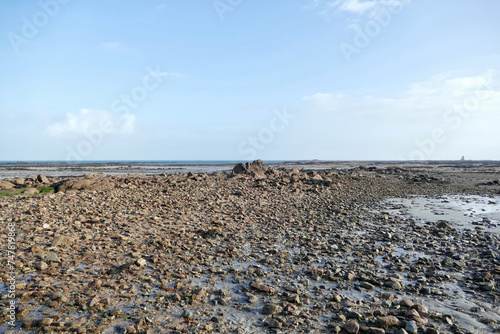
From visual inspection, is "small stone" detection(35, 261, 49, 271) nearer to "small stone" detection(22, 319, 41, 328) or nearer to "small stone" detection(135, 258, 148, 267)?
"small stone" detection(135, 258, 148, 267)

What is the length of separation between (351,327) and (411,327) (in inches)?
45.9

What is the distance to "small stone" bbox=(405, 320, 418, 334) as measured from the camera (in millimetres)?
5379

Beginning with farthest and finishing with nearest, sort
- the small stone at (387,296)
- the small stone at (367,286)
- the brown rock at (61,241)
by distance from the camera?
the brown rock at (61,241) → the small stone at (367,286) → the small stone at (387,296)

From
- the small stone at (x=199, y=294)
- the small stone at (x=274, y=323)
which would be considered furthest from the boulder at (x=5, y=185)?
the small stone at (x=274, y=323)

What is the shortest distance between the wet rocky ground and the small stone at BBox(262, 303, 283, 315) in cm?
3

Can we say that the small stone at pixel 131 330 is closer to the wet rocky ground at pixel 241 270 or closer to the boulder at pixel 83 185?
the wet rocky ground at pixel 241 270

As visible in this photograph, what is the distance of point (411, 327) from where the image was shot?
543 centimetres

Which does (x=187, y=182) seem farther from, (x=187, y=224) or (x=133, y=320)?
(x=133, y=320)

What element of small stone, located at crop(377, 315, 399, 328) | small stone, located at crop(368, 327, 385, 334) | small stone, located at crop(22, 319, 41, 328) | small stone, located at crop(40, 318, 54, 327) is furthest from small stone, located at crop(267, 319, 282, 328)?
small stone, located at crop(22, 319, 41, 328)

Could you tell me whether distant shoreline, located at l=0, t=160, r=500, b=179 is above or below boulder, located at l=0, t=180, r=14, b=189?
below

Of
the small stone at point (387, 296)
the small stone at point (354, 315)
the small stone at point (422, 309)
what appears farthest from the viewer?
the small stone at point (387, 296)

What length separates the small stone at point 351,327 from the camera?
17.5ft

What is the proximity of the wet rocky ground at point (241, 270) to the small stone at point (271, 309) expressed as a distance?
0.03 meters

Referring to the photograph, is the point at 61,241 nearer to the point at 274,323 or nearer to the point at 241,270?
the point at 241,270
